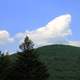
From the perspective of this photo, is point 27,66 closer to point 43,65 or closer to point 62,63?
point 43,65

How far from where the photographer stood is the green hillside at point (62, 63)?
119 m

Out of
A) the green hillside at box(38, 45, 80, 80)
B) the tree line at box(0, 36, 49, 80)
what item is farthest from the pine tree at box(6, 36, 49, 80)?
the green hillside at box(38, 45, 80, 80)

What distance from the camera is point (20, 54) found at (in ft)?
192

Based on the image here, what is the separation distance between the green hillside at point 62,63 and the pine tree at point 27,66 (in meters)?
53.7

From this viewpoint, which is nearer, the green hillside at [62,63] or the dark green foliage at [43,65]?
the dark green foliage at [43,65]

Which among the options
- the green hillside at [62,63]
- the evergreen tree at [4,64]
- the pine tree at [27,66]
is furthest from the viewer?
the green hillside at [62,63]

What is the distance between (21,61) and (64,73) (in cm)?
6736

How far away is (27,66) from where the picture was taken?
56656 millimetres

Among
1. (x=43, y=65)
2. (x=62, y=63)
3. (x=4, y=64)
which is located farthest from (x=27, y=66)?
(x=62, y=63)

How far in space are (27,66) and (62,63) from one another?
89383 mm

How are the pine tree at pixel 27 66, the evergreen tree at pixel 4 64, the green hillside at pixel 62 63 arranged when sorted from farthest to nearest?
1. the green hillside at pixel 62 63
2. the evergreen tree at pixel 4 64
3. the pine tree at pixel 27 66

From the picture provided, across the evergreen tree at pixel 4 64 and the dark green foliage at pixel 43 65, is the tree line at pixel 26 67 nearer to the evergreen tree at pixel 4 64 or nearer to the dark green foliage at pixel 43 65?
the dark green foliage at pixel 43 65

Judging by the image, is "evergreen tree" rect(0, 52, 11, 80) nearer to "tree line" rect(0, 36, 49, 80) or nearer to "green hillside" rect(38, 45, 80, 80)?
"tree line" rect(0, 36, 49, 80)

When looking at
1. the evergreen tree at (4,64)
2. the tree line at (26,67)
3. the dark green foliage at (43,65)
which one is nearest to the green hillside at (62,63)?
the dark green foliage at (43,65)
